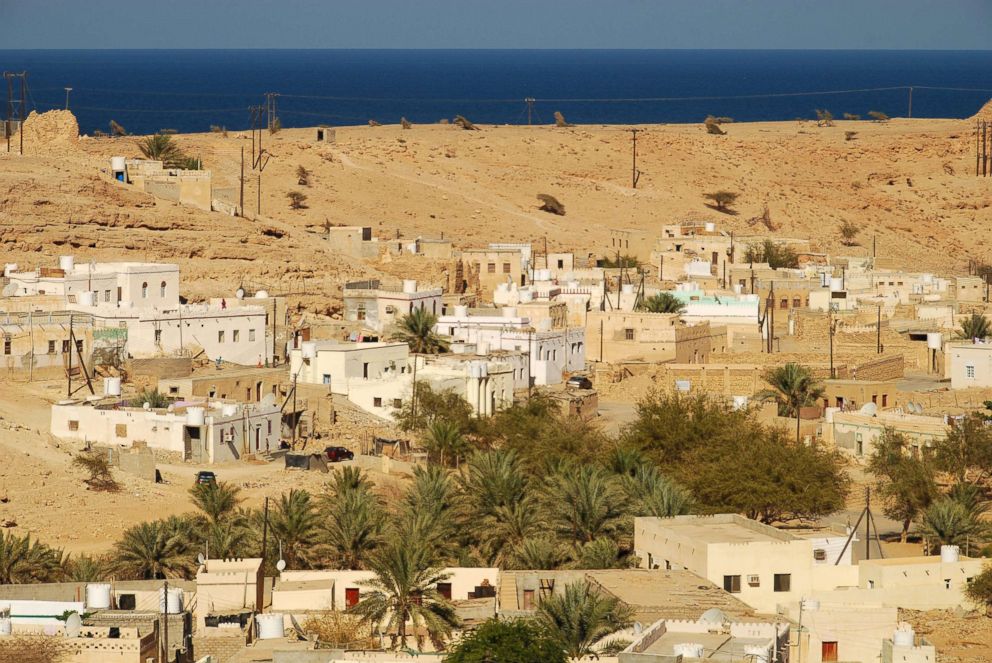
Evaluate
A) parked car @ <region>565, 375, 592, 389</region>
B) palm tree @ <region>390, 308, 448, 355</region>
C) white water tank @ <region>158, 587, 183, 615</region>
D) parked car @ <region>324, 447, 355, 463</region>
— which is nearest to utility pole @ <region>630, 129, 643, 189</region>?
parked car @ <region>565, 375, 592, 389</region>

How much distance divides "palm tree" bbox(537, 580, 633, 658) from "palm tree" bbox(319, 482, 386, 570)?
5.34m

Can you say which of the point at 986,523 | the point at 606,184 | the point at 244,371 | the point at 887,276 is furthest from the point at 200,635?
the point at 606,184

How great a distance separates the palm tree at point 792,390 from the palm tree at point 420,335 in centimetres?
685

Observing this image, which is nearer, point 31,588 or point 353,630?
point 353,630

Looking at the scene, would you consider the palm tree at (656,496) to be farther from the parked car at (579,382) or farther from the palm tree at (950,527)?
the parked car at (579,382)

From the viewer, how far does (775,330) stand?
188 feet

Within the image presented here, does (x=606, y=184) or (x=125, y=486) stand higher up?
(x=606, y=184)

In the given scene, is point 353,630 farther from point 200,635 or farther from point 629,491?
point 629,491

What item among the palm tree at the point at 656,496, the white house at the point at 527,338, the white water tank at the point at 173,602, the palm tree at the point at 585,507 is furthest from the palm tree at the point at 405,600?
the white house at the point at 527,338

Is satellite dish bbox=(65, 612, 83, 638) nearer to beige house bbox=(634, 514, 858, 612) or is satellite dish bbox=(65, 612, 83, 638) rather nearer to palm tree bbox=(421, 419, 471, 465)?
beige house bbox=(634, 514, 858, 612)

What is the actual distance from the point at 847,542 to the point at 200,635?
33.6 feet

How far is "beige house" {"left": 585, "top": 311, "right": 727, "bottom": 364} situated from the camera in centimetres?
5234

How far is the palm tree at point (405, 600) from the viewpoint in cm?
2684

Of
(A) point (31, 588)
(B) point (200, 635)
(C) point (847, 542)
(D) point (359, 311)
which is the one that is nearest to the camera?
(B) point (200, 635)
